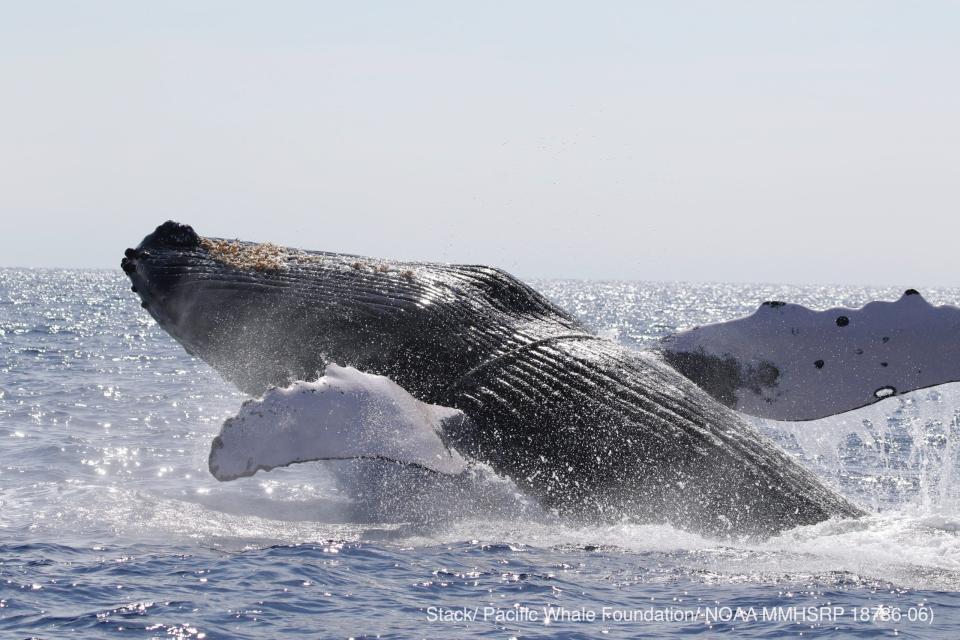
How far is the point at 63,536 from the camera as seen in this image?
8852 mm

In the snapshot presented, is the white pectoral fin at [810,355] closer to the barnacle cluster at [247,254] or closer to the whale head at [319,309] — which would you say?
the whale head at [319,309]

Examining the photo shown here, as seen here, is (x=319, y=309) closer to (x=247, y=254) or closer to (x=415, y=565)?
(x=247, y=254)

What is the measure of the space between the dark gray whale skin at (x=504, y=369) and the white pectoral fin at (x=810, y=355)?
63cm

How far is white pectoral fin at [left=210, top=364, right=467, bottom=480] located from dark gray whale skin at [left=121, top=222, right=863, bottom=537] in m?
0.65

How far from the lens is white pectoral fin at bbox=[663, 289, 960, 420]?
9.06 m

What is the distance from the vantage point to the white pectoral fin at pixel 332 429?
698 centimetres

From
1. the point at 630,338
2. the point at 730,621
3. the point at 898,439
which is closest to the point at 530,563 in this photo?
the point at 730,621

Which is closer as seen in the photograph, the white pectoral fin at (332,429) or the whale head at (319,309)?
the white pectoral fin at (332,429)

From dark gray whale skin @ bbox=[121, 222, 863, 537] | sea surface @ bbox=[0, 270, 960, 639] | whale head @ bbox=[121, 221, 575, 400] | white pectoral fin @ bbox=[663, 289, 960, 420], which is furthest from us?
white pectoral fin @ bbox=[663, 289, 960, 420]

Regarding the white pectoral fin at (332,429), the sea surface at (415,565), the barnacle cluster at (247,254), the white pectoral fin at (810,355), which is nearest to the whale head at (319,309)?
the barnacle cluster at (247,254)

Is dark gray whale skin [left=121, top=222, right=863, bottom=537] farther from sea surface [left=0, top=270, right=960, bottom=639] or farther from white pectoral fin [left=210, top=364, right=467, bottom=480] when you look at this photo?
white pectoral fin [left=210, top=364, right=467, bottom=480]

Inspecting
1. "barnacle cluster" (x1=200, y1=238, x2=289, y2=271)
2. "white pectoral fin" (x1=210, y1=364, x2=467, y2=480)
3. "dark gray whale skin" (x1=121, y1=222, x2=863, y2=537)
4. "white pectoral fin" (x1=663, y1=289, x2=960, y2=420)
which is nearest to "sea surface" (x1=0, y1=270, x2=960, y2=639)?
"dark gray whale skin" (x1=121, y1=222, x2=863, y2=537)

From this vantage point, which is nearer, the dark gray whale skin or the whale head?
the dark gray whale skin

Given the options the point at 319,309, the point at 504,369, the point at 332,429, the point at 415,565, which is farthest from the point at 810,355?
the point at 332,429
